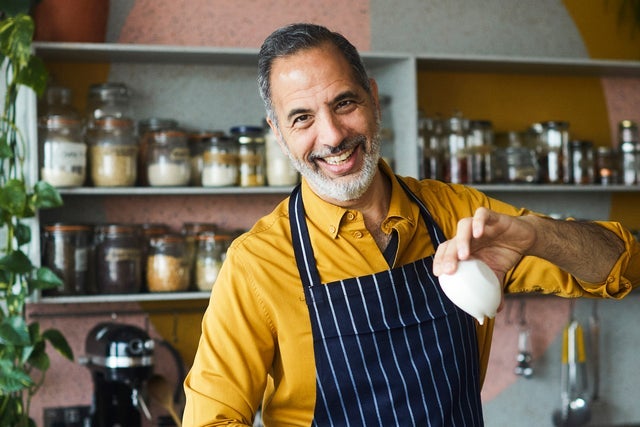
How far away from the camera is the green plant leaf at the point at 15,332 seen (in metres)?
2.65

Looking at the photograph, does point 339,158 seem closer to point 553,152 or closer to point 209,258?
point 209,258

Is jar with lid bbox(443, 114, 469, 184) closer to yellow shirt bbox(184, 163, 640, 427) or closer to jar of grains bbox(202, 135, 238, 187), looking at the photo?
jar of grains bbox(202, 135, 238, 187)

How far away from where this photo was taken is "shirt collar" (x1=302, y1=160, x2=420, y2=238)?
1761 mm

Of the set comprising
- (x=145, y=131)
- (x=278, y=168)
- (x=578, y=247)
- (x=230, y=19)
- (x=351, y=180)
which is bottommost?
(x=578, y=247)

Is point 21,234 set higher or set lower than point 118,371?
higher

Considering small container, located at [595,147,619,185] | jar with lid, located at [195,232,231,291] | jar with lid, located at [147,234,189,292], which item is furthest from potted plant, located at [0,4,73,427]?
small container, located at [595,147,619,185]

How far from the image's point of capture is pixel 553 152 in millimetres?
3408

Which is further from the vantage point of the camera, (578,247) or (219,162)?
(219,162)

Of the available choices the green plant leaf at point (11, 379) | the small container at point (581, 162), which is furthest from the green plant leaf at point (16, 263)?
the small container at point (581, 162)

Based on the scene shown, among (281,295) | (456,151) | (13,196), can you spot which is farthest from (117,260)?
(281,295)

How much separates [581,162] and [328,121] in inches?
80.2

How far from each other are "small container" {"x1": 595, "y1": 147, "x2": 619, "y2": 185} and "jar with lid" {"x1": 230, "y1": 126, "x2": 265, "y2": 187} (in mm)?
1300

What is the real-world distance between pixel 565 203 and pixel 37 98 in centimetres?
200

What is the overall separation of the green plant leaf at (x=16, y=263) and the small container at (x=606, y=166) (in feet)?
6.81
